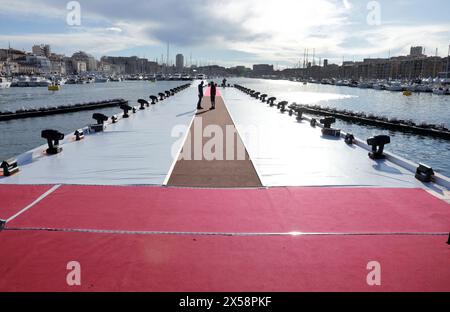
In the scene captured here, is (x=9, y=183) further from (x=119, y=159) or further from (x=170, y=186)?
(x=170, y=186)

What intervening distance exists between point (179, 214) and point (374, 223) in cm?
312

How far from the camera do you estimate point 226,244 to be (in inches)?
180

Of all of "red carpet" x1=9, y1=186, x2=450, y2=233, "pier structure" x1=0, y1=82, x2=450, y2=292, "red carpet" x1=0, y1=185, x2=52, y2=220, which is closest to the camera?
"pier structure" x1=0, y1=82, x2=450, y2=292

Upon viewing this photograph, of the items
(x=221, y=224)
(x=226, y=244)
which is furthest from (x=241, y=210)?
(x=226, y=244)

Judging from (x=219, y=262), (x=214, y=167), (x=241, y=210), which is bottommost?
Result: (x=219, y=262)

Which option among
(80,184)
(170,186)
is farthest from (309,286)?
(80,184)

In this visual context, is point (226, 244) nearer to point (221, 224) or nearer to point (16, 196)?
point (221, 224)

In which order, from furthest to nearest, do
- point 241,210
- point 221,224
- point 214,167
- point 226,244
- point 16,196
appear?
point 214,167
point 16,196
point 241,210
point 221,224
point 226,244

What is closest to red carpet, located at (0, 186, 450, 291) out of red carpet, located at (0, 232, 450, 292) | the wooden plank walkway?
red carpet, located at (0, 232, 450, 292)

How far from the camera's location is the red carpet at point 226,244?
3.77 m

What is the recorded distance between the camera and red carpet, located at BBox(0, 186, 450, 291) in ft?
12.4

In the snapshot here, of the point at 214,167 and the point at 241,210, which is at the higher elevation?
the point at 214,167

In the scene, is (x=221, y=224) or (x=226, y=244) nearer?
(x=226, y=244)

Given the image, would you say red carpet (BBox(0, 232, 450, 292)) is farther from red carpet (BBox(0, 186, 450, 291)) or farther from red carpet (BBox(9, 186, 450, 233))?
red carpet (BBox(9, 186, 450, 233))
